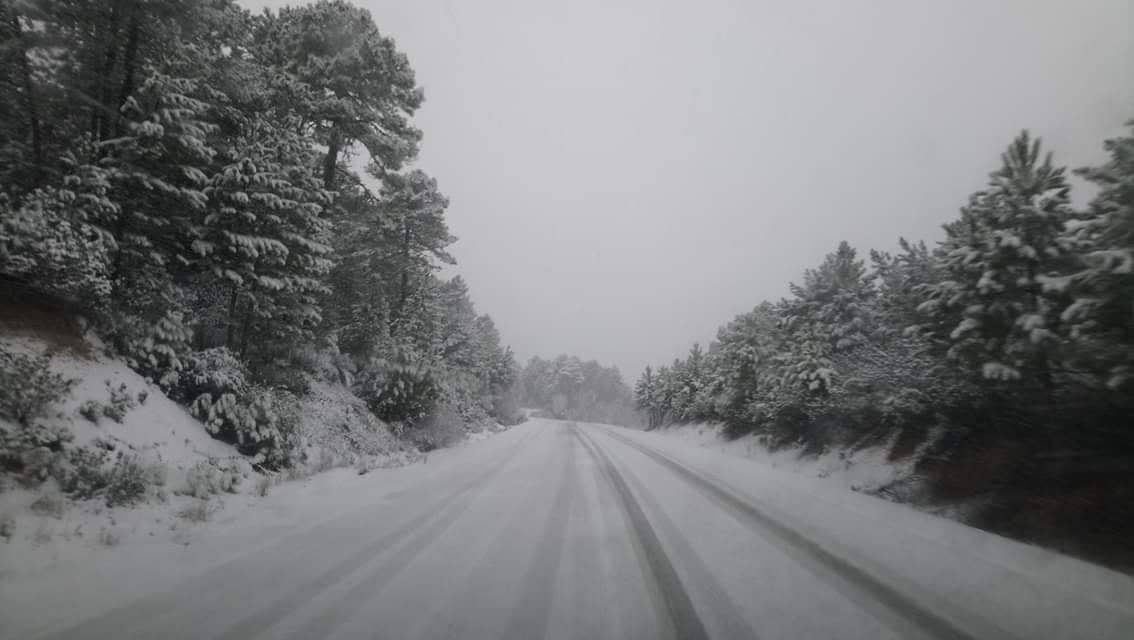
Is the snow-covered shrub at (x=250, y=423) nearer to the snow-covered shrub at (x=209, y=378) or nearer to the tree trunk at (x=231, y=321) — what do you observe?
the snow-covered shrub at (x=209, y=378)

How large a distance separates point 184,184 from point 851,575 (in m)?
14.3

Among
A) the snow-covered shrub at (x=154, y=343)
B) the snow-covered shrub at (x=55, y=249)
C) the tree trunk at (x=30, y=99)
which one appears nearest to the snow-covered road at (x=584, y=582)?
the snow-covered shrub at (x=154, y=343)

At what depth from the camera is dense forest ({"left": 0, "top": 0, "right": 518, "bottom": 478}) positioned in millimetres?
8367

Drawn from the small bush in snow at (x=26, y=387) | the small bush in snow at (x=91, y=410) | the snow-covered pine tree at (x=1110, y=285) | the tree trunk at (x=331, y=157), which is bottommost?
the small bush in snow at (x=91, y=410)

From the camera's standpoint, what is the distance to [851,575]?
4.80m

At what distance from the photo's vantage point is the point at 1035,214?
32.7ft

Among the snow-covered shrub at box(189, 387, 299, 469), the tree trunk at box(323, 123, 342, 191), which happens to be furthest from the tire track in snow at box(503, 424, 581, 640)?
the tree trunk at box(323, 123, 342, 191)

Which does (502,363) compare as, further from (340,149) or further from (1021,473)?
(1021,473)

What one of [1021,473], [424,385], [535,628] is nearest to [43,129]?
[424,385]

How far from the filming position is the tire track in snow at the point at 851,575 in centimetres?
374

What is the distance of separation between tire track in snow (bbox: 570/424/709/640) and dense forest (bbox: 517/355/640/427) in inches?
3152

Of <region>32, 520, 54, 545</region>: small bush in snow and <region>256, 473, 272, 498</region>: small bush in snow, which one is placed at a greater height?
<region>32, 520, 54, 545</region>: small bush in snow

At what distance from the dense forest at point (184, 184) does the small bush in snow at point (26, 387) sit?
29 mm

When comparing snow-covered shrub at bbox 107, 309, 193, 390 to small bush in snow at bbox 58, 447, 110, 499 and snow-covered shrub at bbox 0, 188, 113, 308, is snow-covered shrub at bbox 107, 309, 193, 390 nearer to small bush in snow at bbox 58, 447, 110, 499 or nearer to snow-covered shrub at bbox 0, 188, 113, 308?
snow-covered shrub at bbox 0, 188, 113, 308
